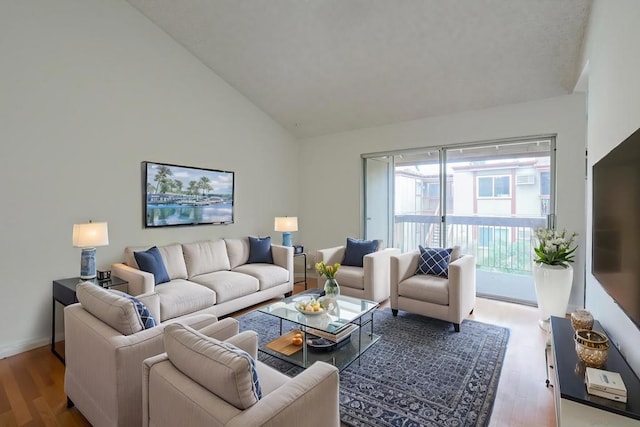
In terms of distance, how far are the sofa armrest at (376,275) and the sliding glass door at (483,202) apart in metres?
1.14

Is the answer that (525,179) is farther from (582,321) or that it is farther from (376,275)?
(582,321)

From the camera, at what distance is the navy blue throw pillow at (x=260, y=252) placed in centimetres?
471

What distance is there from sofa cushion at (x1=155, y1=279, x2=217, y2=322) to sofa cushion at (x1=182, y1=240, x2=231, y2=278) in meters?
0.40

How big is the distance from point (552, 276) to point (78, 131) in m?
5.08

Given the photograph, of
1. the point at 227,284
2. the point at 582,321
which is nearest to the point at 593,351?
the point at 582,321

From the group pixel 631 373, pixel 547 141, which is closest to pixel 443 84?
pixel 547 141

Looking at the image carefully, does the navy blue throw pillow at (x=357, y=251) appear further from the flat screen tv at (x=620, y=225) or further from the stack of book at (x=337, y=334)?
the flat screen tv at (x=620, y=225)

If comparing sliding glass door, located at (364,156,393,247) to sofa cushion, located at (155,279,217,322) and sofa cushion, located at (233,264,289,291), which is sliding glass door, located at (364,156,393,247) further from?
sofa cushion, located at (155,279,217,322)

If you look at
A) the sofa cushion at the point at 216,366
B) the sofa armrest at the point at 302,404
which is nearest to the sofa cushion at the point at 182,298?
the sofa cushion at the point at 216,366

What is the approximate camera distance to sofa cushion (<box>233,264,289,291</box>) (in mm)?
4188

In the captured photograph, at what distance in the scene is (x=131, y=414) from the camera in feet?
5.57

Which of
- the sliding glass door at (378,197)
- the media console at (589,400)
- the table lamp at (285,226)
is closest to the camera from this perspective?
the media console at (589,400)

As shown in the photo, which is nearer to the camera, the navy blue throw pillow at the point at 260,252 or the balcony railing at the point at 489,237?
the balcony railing at the point at 489,237

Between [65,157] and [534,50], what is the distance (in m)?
4.84
